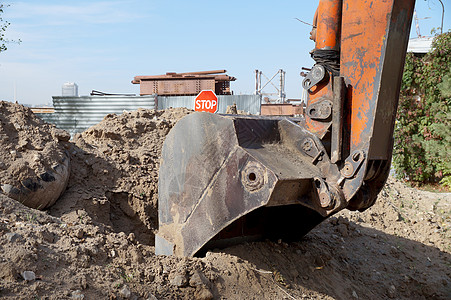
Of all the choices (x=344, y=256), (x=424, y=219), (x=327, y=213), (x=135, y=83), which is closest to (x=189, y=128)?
(x=327, y=213)

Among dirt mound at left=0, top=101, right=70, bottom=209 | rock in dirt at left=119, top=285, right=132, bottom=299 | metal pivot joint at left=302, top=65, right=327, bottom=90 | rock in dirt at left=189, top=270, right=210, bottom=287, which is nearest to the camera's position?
rock in dirt at left=119, top=285, right=132, bottom=299

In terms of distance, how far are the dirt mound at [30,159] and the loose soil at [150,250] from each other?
65 millimetres

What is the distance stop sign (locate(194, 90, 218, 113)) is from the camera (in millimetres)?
10227

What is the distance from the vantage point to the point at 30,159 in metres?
4.48

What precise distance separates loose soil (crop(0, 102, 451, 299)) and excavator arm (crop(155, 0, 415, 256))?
0.49m

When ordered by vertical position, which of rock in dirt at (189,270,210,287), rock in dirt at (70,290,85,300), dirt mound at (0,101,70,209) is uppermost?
dirt mound at (0,101,70,209)

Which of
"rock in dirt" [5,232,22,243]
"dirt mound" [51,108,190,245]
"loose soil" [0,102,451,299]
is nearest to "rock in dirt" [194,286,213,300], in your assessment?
"loose soil" [0,102,451,299]

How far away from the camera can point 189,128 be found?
384cm

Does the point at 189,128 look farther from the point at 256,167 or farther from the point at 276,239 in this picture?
the point at 276,239

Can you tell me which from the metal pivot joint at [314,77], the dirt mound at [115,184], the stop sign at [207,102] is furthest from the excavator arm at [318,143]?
the stop sign at [207,102]

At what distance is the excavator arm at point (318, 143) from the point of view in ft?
10.5

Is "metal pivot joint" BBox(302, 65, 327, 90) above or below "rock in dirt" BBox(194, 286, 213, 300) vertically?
above

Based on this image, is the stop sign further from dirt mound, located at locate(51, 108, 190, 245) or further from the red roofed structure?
the red roofed structure

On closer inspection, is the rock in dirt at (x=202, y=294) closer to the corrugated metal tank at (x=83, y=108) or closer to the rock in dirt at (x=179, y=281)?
the rock in dirt at (x=179, y=281)
